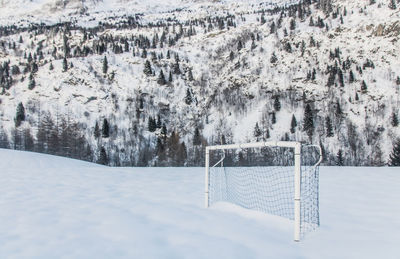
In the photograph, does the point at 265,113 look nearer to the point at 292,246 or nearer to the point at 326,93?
the point at 326,93

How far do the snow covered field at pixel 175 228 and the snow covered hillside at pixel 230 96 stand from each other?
2530 inches

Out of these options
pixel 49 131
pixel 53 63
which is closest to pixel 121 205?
pixel 49 131

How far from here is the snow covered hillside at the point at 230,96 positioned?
256ft

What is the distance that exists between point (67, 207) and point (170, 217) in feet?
10.1

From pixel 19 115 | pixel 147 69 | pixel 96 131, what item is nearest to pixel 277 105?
pixel 147 69

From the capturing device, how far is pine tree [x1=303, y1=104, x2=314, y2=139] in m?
77.5

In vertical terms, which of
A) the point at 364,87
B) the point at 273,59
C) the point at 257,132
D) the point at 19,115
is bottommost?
the point at 257,132

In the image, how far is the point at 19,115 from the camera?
88562 mm

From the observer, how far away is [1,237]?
5.51 metres

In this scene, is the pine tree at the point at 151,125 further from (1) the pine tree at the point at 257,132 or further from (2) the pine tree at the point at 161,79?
(1) the pine tree at the point at 257,132

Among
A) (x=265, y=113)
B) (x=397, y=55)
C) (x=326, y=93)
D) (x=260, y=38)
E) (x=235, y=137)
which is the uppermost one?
(x=260, y=38)

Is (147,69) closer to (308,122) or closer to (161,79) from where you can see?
(161,79)

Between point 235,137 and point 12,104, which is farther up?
point 12,104

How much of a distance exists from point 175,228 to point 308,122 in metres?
77.2
